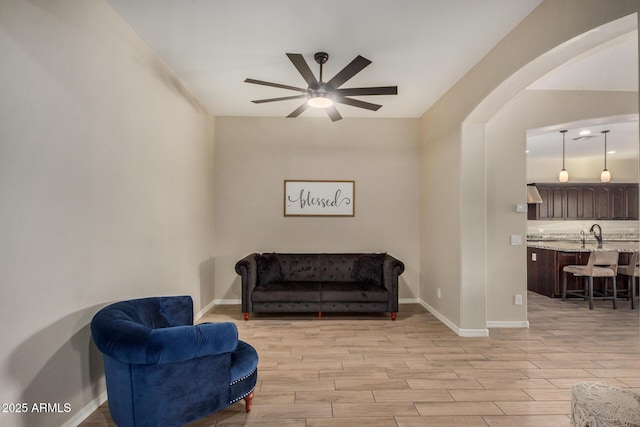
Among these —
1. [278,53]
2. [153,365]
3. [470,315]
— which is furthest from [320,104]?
Answer: [470,315]

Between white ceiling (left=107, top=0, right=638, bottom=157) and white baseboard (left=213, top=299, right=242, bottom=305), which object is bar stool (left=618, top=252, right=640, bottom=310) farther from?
white baseboard (left=213, top=299, right=242, bottom=305)

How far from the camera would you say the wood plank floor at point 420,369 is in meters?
2.29

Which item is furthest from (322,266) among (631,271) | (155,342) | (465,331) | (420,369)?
(631,271)

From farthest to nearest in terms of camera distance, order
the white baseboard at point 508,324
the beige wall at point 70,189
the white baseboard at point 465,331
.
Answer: the white baseboard at point 508,324 < the white baseboard at point 465,331 < the beige wall at point 70,189

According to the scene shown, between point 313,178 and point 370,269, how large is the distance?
1.74m

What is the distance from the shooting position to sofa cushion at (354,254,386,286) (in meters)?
4.76

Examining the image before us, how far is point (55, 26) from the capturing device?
6.61 ft

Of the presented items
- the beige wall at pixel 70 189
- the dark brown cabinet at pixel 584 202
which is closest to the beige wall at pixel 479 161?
the beige wall at pixel 70 189

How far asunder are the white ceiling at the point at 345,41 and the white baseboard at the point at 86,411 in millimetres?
3013

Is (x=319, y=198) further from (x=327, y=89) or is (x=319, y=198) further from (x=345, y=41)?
(x=345, y=41)

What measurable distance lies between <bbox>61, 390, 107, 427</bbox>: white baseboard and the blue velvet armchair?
0.39m

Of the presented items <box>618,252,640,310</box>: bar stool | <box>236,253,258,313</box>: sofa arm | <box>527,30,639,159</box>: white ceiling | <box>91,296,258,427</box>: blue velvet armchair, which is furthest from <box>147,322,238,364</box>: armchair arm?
<box>618,252,640,310</box>: bar stool

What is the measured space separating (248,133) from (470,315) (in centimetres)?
419

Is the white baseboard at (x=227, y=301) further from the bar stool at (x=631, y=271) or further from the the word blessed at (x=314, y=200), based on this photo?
the bar stool at (x=631, y=271)
